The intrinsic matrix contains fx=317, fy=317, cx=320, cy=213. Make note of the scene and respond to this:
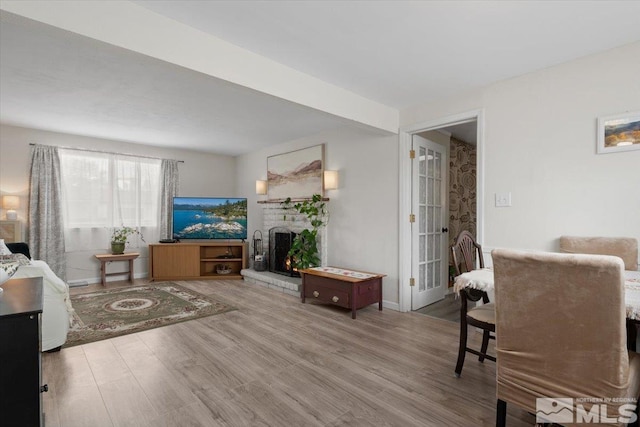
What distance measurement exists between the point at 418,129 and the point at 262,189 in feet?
10.1

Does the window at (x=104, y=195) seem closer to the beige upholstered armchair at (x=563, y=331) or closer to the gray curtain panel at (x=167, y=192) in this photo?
the gray curtain panel at (x=167, y=192)

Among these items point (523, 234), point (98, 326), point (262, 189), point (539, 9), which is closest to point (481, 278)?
point (523, 234)

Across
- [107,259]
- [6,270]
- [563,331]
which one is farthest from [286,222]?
[563,331]

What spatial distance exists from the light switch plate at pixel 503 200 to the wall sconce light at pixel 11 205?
609 centimetres

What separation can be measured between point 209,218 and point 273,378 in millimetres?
4136

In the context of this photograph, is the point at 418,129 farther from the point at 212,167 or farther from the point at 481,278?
the point at 212,167

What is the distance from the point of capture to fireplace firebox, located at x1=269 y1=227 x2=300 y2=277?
5.05 meters

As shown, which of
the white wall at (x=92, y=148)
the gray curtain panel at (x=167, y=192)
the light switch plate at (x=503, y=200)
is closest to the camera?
the light switch plate at (x=503, y=200)

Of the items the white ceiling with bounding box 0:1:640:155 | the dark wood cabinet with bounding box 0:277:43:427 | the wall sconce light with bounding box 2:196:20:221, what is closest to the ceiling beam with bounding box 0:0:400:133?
the white ceiling with bounding box 0:1:640:155

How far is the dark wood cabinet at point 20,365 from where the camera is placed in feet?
3.70

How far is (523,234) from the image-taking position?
284cm

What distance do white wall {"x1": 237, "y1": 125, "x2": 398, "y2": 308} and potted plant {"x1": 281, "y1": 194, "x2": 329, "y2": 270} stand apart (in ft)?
0.55

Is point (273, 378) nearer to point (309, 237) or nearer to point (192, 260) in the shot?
point (309, 237)

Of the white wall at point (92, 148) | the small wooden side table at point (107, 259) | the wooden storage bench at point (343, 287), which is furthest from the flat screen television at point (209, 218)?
the wooden storage bench at point (343, 287)
